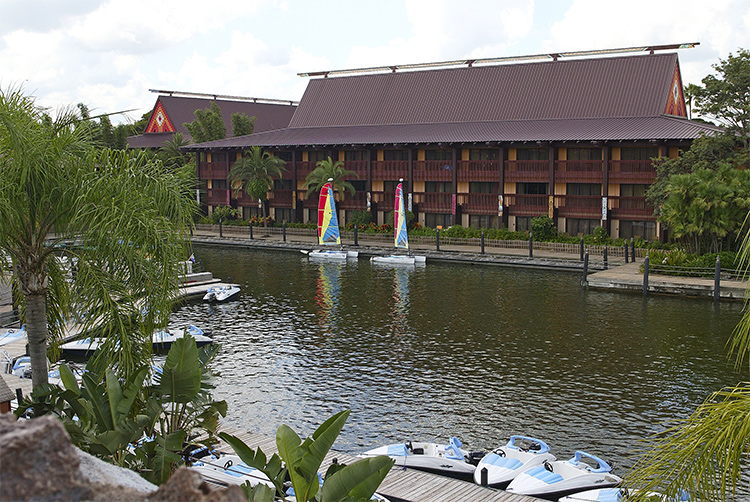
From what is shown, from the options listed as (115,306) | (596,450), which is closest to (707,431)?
(115,306)

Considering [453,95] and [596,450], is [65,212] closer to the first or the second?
[596,450]

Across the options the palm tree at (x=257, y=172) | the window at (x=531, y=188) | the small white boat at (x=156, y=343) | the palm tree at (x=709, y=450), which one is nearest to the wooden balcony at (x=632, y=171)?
the window at (x=531, y=188)

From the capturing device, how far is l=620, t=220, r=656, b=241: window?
208ft

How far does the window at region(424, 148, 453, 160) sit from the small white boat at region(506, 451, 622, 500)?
5584 cm

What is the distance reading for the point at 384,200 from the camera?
78.4 metres

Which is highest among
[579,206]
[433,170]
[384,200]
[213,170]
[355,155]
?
[355,155]

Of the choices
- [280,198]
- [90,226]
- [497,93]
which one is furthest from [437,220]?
[90,226]

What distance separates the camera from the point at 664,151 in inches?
2425

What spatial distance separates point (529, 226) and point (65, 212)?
5932 cm

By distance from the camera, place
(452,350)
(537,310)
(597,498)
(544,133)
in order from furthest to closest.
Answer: (544,133) → (537,310) → (452,350) → (597,498)

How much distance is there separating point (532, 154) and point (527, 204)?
4.74 meters

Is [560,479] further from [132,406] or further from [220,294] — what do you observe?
[220,294]

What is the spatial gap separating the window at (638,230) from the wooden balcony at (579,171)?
182 inches

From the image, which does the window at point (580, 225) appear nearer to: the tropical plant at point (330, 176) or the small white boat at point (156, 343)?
the tropical plant at point (330, 176)
